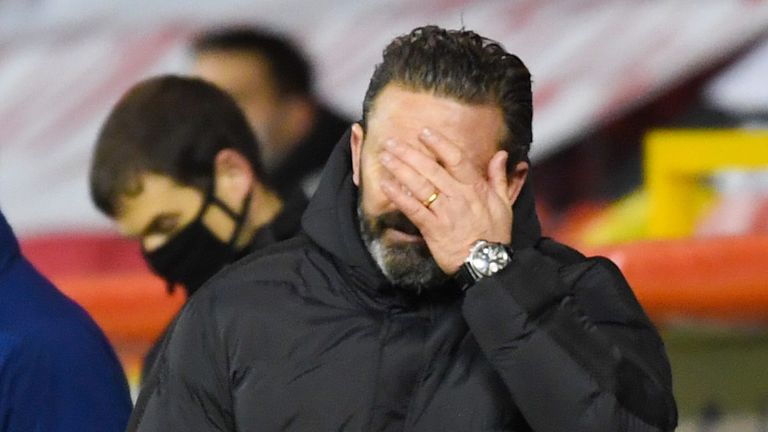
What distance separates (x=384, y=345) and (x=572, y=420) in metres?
0.24

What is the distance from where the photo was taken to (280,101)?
6.22 meters

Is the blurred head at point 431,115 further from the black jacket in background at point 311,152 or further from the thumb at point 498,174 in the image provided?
the black jacket in background at point 311,152

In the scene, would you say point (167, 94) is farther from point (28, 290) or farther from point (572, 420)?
point (572, 420)

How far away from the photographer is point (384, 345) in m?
2.08

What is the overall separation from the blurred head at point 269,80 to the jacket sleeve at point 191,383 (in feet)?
13.1

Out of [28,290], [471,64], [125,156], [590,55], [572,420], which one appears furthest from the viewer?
[590,55]

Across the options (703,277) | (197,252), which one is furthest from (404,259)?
(703,277)

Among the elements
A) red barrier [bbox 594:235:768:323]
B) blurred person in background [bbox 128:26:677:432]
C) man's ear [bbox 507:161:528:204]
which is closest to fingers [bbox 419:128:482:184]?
blurred person in background [bbox 128:26:677:432]

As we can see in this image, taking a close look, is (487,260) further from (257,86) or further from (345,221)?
(257,86)

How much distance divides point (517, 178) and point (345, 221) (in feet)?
0.65

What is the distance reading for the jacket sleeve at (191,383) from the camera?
2.05m

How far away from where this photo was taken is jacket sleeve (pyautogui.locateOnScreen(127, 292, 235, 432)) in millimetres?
2047

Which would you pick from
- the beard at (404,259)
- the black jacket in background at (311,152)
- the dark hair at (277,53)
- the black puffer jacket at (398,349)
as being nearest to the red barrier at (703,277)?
the black puffer jacket at (398,349)

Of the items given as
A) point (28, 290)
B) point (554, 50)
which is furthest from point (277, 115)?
point (28, 290)
